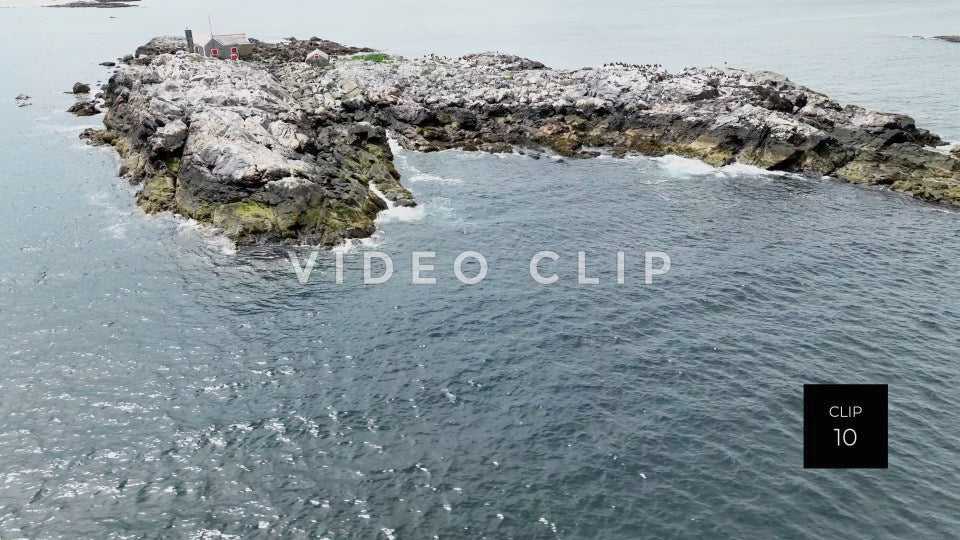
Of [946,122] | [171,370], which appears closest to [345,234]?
[171,370]

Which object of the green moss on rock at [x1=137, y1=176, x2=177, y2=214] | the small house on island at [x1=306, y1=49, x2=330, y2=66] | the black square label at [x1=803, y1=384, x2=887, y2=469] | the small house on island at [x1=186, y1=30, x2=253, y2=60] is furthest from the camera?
the small house on island at [x1=306, y1=49, x2=330, y2=66]

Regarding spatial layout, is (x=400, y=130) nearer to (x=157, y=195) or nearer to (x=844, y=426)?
(x=157, y=195)

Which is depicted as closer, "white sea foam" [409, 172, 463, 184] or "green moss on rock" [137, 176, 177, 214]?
"green moss on rock" [137, 176, 177, 214]

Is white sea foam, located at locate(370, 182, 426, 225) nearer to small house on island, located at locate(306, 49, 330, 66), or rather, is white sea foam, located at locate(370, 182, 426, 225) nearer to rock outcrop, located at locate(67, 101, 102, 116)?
rock outcrop, located at locate(67, 101, 102, 116)

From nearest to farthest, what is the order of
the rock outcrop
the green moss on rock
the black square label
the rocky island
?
the black square label
the rocky island
the green moss on rock
the rock outcrop

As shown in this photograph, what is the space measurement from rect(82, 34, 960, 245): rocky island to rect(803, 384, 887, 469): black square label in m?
43.3

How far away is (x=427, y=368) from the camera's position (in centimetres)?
4147

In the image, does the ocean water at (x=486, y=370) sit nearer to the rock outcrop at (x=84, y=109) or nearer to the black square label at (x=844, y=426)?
the black square label at (x=844, y=426)

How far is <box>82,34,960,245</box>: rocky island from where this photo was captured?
204ft

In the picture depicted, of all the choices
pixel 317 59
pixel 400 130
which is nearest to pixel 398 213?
pixel 400 130

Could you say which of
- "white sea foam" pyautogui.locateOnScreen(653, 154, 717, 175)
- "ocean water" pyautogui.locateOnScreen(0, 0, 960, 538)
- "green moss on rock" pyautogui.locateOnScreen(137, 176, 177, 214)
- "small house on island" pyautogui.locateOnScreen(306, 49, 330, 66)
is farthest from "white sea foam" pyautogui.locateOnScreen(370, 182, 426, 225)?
"small house on island" pyautogui.locateOnScreen(306, 49, 330, 66)

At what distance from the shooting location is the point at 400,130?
95.7m

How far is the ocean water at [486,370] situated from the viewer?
99.9 feet

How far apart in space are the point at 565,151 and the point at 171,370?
62723 mm
